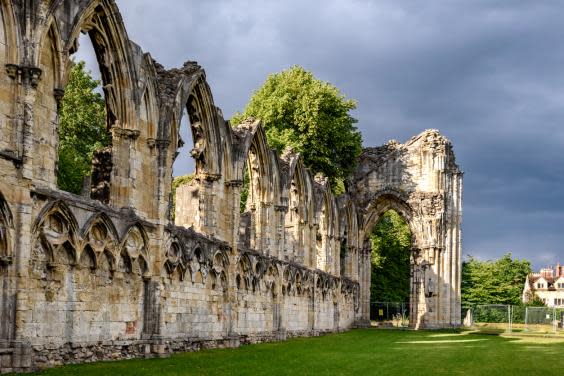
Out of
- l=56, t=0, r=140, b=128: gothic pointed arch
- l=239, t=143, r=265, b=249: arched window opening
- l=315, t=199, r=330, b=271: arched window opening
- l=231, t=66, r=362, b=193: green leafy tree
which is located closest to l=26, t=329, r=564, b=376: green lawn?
l=239, t=143, r=265, b=249: arched window opening

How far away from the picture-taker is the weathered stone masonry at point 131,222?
12.9 metres

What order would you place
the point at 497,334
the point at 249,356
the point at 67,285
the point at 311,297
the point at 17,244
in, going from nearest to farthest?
the point at 17,244 < the point at 67,285 < the point at 249,356 < the point at 311,297 < the point at 497,334

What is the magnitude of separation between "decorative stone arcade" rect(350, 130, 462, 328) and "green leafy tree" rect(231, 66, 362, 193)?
2052 mm

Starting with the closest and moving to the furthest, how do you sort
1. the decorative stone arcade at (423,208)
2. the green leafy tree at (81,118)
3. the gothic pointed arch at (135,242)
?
the gothic pointed arch at (135,242)
the green leafy tree at (81,118)
the decorative stone arcade at (423,208)

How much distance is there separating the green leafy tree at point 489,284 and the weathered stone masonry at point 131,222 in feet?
158

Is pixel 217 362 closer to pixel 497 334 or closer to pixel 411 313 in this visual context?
pixel 497 334

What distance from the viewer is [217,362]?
51.9ft

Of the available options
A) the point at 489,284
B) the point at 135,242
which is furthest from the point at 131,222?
the point at 489,284

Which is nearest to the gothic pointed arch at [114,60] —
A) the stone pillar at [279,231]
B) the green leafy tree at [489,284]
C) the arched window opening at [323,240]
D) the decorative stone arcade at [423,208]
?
the stone pillar at [279,231]

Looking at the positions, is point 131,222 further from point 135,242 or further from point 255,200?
point 255,200

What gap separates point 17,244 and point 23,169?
125 centimetres

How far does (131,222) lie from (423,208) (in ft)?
95.0

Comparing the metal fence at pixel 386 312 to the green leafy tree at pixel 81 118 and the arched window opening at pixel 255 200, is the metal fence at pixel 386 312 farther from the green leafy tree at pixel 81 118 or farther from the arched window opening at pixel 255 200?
the arched window opening at pixel 255 200

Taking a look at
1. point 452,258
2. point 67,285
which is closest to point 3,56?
point 67,285
